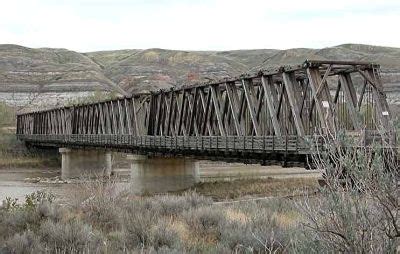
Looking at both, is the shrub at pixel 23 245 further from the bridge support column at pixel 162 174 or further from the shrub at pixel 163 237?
Answer: the bridge support column at pixel 162 174

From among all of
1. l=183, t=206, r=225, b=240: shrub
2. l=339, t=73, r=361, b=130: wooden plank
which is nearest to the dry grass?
l=339, t=73, r=361, b=130: wooden plank

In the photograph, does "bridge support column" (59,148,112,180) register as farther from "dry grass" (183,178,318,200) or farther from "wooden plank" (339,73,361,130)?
"wooden plank" (339,73,361,130)

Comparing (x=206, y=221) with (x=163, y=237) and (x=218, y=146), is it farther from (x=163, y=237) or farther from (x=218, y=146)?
(x=218, y=146)

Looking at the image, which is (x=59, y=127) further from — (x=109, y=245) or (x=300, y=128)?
(x=109, y=245)

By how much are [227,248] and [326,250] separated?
10.7ft

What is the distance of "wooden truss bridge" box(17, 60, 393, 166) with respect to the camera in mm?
23423

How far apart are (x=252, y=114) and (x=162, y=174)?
12.8 meters

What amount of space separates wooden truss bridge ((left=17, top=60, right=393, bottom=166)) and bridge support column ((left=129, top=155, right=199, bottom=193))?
1053mm

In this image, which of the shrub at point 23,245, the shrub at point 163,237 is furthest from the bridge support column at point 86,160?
the shrub at point 23,245

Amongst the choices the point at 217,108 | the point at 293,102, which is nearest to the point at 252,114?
the point at 293,102

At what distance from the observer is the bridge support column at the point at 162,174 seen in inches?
1503

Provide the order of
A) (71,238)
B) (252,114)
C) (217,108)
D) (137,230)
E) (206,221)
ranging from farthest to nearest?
(217,108), (252,114), (206,221), (137,230), (71,238)

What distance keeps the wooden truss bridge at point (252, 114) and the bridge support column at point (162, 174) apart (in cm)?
105

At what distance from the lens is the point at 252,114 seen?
2792 cm
